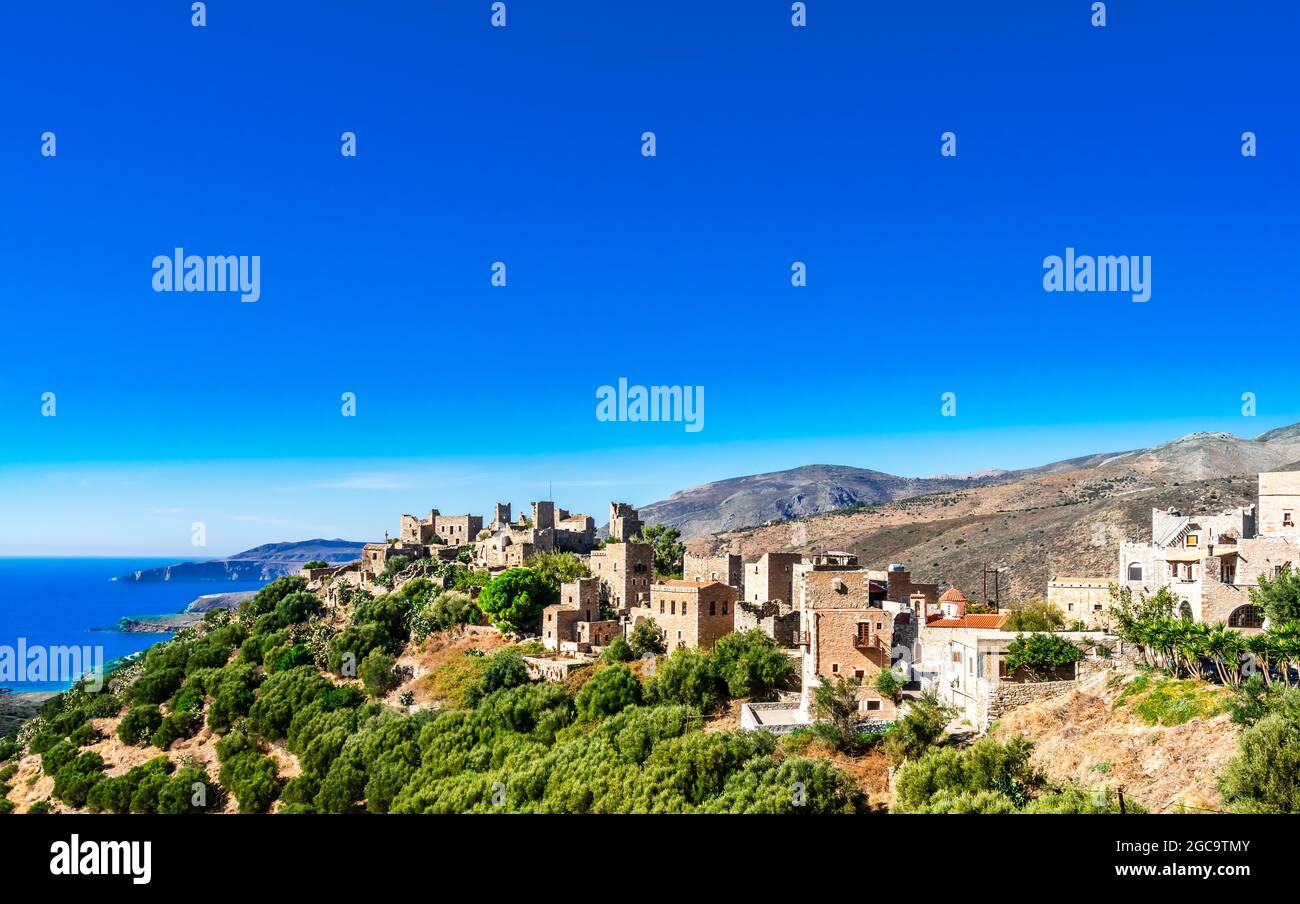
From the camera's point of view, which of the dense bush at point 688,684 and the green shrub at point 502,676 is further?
→ the green shrub at point 502,676

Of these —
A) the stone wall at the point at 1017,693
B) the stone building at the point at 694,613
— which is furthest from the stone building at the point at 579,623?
the stone wall at the point at 1017,693

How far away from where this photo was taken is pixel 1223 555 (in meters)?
33.6

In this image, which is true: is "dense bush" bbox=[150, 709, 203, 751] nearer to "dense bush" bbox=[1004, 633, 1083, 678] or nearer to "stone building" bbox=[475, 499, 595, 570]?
"stone building" bbox=[475, 499, 595, 570]

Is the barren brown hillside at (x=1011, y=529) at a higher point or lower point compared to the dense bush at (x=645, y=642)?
higher

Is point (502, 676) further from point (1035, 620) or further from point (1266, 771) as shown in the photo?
point (1266, 771)

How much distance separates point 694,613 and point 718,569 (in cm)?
907

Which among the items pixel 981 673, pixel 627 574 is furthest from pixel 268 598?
pixel 981 673

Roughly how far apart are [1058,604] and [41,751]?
5592 centimetres

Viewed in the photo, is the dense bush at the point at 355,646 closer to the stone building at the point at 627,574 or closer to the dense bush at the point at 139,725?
the dense bush at the point at 139,725

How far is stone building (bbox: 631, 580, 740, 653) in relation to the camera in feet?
129

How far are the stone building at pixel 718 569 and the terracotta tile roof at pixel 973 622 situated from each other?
47.4 ft

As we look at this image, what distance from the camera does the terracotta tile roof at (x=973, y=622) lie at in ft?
107
